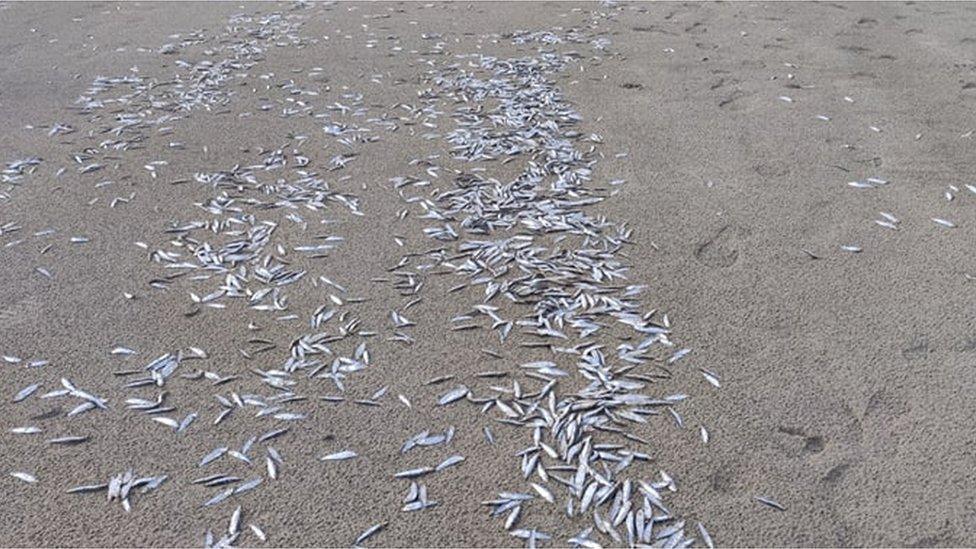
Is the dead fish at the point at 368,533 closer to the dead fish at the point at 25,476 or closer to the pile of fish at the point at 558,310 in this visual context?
the pile of fish at the point at 558,310

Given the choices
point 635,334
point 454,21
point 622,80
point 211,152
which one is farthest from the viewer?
point 454,21

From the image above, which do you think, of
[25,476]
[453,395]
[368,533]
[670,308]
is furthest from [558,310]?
[25,476]

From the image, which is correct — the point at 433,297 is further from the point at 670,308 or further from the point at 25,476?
the point at 25,476

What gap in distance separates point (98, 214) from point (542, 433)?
323 centimetres

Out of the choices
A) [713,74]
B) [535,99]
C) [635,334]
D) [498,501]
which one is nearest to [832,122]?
[713,74]

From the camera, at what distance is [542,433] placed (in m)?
3.49

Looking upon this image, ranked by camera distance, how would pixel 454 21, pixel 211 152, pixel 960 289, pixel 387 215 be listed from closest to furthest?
pixel 960 289, pixel 387 215, pixel 211 152, pixel 454 21

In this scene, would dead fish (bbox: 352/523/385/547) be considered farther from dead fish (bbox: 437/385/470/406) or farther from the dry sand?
dead fish (bbox: 437/385/470/406)

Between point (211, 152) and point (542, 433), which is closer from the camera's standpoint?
point (542, 433)

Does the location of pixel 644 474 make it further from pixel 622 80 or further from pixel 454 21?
pixel 454 21

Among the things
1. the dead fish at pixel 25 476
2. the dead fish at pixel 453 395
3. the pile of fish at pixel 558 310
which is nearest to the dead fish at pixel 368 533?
the pile of fish at pixel 558 310

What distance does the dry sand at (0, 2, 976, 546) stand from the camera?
10.3 feet

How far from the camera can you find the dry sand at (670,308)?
315 cm

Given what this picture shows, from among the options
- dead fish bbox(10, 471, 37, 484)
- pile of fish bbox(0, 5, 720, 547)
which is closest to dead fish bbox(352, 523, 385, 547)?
pile of fish bbox(0, 5, 720, 547)
